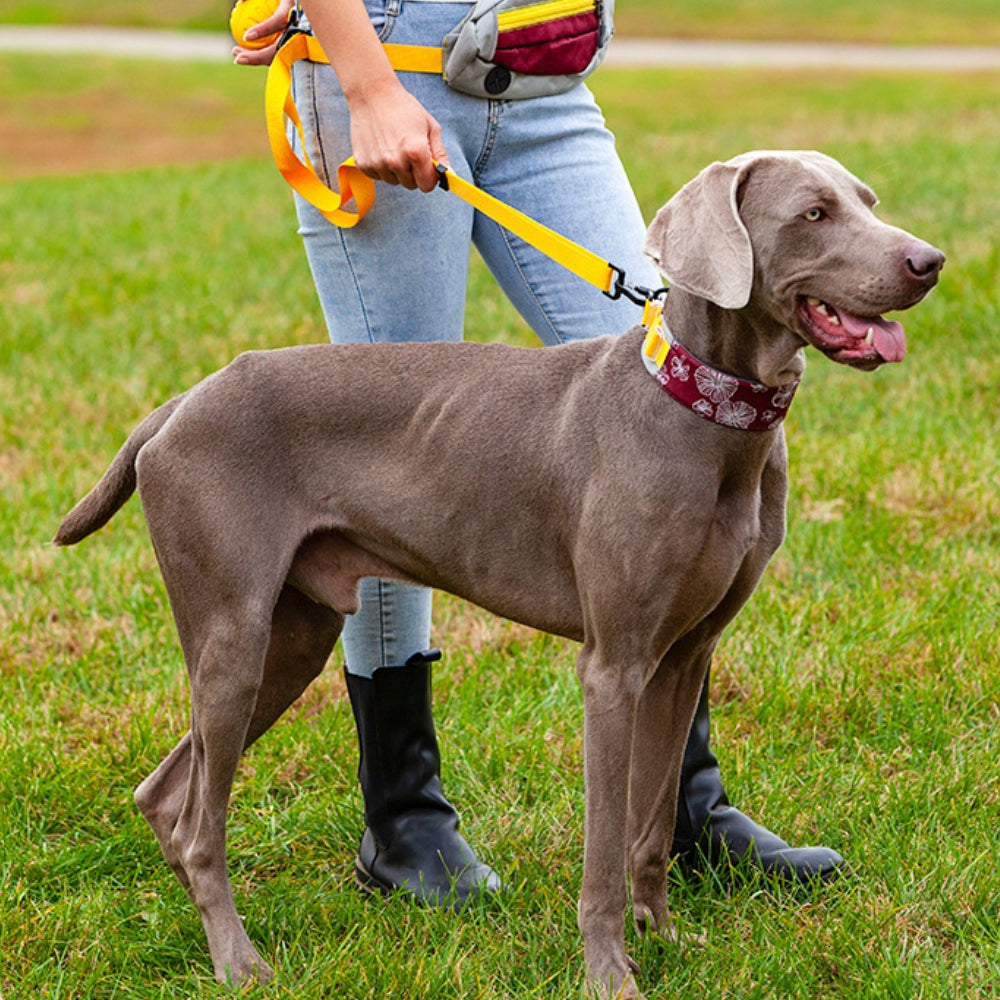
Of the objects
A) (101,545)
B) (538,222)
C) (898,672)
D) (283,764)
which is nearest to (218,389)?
(538,222)

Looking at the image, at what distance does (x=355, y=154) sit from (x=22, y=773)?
63.3 inches

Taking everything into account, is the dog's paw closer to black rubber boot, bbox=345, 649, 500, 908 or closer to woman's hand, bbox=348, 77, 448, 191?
black rubber boot, bbox=345, 649, 500, 908

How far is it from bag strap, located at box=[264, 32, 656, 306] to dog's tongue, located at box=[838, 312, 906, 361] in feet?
1.39

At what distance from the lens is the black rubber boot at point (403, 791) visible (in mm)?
3031

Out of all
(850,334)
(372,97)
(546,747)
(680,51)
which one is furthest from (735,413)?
(680,51)

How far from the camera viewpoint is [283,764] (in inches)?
136

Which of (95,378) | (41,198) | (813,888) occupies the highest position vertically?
(813,888)

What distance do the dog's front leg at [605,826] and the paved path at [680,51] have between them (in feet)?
62.7

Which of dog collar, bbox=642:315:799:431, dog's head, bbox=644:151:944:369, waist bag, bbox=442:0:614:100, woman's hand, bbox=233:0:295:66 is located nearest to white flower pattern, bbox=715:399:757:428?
dog collar, bbox=642:315:799:431

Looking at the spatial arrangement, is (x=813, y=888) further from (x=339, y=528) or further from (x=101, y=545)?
(x=101, y=545)

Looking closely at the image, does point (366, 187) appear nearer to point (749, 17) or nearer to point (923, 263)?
point (923, 263)

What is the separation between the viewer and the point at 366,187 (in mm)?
2723

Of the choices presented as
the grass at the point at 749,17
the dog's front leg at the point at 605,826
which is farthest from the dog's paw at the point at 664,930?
the grass at the point at 749,17

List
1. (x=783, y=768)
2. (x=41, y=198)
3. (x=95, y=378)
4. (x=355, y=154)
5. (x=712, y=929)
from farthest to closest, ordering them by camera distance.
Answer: (x=41, y=198)
(x=95, y=378)
(x=783, y=768)
(x=712, y=929)
(x=355, y=154)
